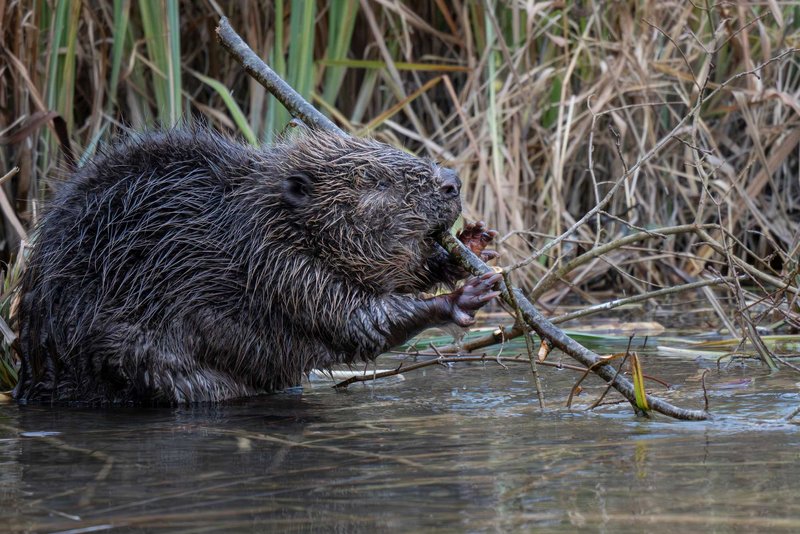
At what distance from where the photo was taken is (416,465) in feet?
8.32

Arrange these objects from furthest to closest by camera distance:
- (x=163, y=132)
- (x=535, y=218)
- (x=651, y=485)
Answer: (x=535, y=218), (x=163, y=132), (x=651, y=485)

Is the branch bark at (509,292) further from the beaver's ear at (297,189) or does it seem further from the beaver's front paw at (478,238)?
the beaver's ear at (297,189)

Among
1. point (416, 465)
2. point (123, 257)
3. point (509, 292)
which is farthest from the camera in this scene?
point (123, 257)

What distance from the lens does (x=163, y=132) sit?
4.21 metres

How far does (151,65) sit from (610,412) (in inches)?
126

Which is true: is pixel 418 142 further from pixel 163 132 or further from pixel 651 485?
pixel 651 485

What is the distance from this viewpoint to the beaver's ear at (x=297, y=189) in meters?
3.93

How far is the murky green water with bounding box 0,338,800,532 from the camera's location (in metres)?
2.10

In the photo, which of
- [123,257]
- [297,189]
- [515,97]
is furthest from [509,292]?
[515,97]

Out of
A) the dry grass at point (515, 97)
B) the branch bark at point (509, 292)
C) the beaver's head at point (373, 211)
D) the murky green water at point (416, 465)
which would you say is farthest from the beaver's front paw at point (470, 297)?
the dry grass at point (515, 97)

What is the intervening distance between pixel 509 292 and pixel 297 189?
1.04 metres

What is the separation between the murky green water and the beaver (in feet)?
0.73

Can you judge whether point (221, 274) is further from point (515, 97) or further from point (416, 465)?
point (515, 97)

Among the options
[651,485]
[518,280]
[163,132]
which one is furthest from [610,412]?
[518,280]
